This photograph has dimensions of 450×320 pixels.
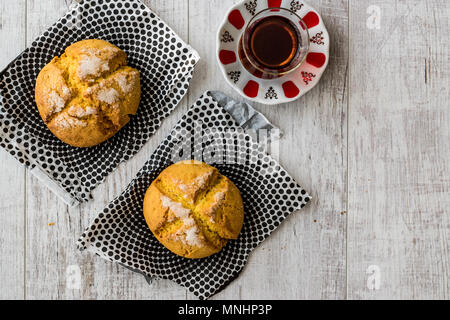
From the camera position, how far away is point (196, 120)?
4.26 feet

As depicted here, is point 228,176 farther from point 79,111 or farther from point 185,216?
point 79,111

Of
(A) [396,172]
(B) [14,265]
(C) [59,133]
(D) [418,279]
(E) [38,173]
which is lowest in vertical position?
(D) [418,279]

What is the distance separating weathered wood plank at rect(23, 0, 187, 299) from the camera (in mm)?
1317

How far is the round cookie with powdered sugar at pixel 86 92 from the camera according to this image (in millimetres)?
1188

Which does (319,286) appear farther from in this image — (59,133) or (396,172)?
(59,133)

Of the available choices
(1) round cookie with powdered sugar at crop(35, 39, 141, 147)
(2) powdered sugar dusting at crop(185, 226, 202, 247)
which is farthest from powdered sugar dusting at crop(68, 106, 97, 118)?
(2) powdered sugar dusting at crop(185, 226, 202, 247)

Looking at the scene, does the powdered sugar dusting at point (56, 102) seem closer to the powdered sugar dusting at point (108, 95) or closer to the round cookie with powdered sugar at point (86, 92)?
the round cookie with powdered sugar at point (86, 92)

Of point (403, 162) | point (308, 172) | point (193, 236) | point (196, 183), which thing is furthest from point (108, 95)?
point (403, 162)

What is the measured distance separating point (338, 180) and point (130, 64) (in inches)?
28.8

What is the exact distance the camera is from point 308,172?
1.33m

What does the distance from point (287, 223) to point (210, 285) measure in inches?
11.9

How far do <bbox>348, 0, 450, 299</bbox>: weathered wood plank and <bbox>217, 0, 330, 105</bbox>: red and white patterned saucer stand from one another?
0.58ft

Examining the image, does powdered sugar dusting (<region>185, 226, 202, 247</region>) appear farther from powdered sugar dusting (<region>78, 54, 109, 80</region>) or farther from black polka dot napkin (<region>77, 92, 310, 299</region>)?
powdered sugar dusting (<region>78, 54, 109, 80</region>)

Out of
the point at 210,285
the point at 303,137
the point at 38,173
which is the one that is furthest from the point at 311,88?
the point at 38,173
